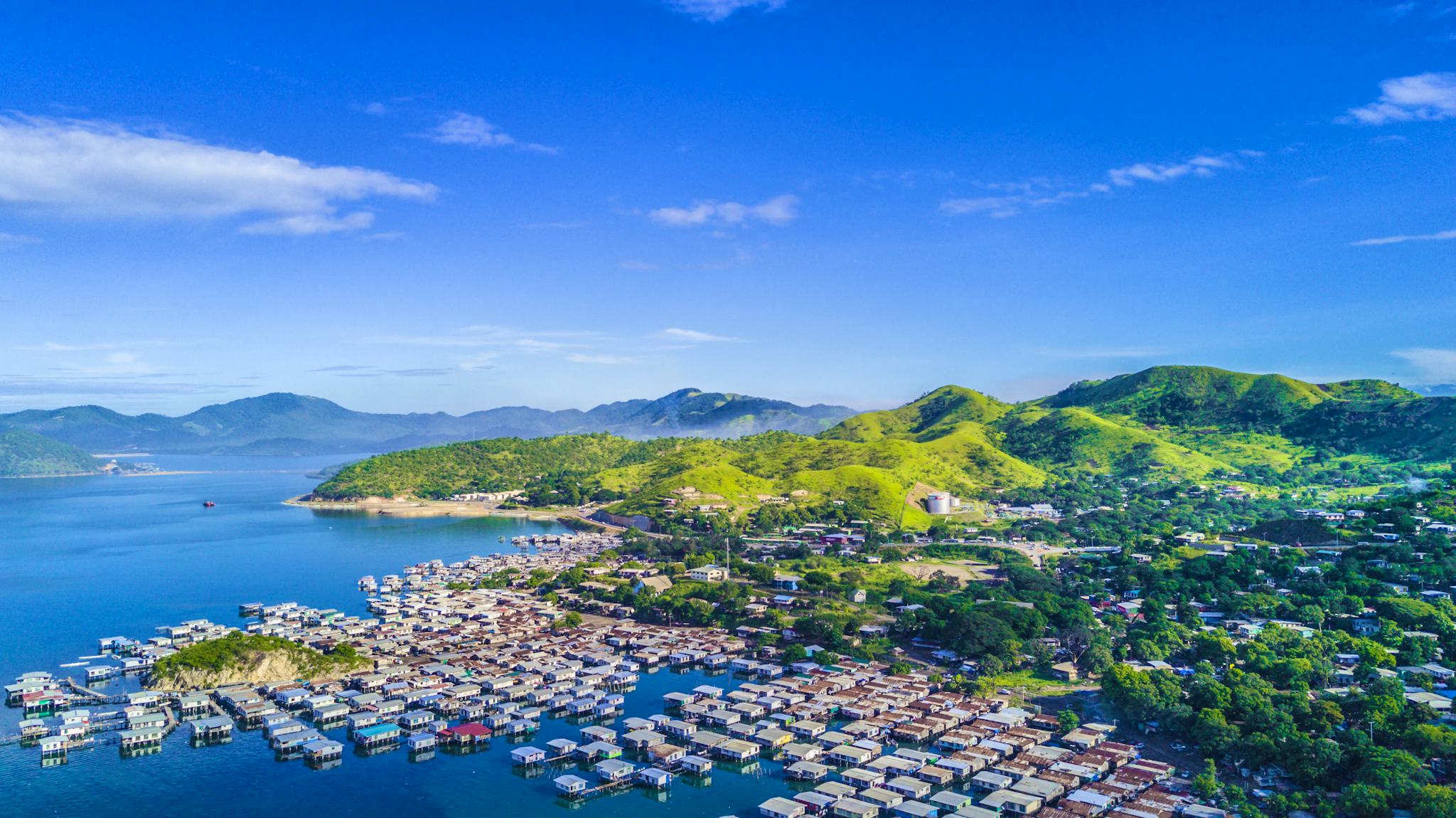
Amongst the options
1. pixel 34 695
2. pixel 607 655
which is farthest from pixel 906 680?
pixel 34 695

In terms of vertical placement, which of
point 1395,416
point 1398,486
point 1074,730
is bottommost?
point 1074,730

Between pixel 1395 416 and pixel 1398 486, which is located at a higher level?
pixel 1395 416

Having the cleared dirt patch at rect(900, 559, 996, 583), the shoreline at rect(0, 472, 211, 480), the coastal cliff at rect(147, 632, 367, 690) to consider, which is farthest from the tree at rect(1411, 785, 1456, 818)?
the shoreline at rect(0, 472, 211, 480)

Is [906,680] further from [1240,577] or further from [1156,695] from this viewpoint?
[1240,577]

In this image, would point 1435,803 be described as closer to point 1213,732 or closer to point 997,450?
point 1213,732

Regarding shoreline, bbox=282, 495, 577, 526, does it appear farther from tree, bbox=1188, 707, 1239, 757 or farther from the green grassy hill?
the green grassy hill

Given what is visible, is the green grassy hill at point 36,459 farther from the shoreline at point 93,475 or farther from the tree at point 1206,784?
the tree at point 1206,784

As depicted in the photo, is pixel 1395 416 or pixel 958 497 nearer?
pixel 958 497
